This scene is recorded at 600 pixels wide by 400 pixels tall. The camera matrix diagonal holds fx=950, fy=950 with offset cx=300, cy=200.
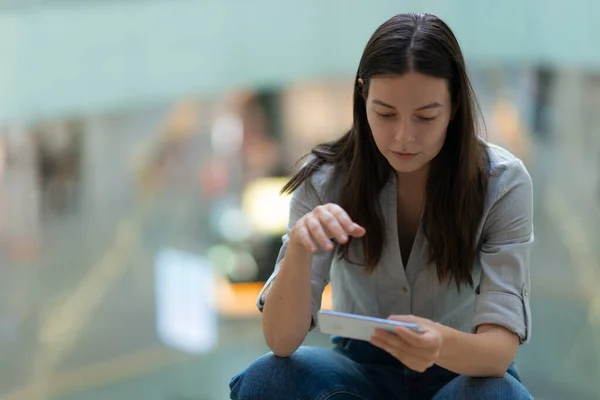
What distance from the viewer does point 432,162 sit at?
1797 mm

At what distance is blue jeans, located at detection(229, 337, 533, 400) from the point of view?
1.63m

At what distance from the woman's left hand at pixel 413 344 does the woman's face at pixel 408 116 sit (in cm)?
32

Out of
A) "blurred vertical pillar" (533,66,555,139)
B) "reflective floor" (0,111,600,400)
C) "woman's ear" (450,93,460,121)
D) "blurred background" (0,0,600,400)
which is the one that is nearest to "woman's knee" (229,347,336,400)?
"woman's ear" (450,93,460,121)

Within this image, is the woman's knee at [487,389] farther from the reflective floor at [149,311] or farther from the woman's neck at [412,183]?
the reflective floor at [149,311]

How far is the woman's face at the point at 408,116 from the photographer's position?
1.61 meters

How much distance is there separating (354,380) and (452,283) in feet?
0.86

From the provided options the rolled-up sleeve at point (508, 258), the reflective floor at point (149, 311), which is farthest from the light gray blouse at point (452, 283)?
the reflective floor at point (149, 311)

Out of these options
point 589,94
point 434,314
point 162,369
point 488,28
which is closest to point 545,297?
point 589,94

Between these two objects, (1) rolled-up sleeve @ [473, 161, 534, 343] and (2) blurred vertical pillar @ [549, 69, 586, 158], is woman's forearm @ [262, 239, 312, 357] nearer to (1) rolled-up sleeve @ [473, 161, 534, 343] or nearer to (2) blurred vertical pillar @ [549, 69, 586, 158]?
(1) rolled-up sleeve @ [473, 161, 534, 343]

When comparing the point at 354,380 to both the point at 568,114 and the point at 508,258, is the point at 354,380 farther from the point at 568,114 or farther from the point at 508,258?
the point at 568,114

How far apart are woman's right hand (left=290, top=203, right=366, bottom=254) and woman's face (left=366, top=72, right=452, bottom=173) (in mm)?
172

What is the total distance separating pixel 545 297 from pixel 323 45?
1.65 meters

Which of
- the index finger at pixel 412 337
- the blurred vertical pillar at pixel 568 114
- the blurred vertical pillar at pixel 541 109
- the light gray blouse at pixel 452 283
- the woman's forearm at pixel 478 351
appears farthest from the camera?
the blurred vertical pillar at pixel 541 109

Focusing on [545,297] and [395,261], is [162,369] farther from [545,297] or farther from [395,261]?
[395,261]
